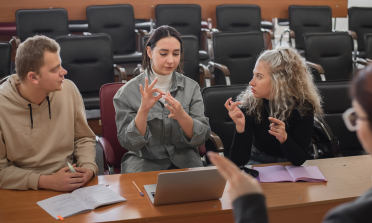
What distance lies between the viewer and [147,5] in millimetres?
4695

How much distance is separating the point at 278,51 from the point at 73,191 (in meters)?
1.18

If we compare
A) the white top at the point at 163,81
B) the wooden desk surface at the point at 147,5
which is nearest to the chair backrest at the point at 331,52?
the wooden desk surface at the point at 147,5

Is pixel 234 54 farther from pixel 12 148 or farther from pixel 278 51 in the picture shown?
pixel 12 148

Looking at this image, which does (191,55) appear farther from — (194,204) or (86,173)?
(194,204)

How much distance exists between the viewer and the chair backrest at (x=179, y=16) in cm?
429

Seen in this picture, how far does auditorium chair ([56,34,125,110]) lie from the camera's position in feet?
10.6

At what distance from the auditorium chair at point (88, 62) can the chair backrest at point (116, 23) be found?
2.89 ft

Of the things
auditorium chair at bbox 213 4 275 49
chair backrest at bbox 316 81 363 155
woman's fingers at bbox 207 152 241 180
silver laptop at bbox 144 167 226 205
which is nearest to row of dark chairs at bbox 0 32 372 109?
auditorium chair at bbox 213 4 275 49

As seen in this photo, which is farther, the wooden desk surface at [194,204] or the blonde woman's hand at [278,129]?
the blonde woman's hand at [278,129]

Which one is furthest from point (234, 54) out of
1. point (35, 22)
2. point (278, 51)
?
point (35, 22)

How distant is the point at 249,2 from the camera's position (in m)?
5.03

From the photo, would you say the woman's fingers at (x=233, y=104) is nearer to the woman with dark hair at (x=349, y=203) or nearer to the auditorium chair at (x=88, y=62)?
the woman with dark hair at (x=349, y=203)

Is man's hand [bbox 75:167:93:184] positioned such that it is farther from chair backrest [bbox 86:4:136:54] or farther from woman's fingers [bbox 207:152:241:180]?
chair backrest [bbox 86:4:136:54]

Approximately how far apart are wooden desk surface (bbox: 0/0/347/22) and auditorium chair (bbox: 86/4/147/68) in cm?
44
